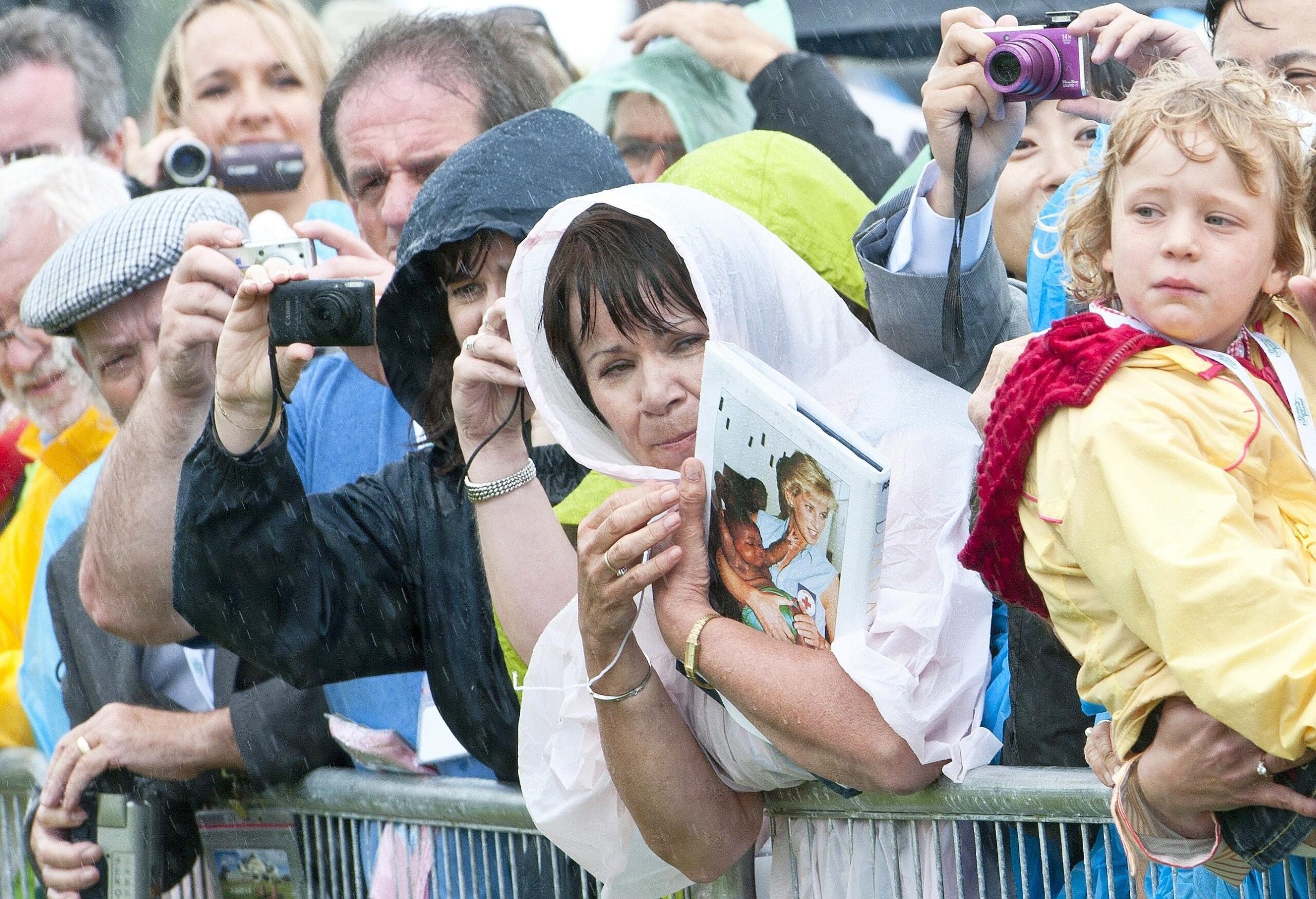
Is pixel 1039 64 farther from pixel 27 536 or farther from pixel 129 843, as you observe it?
pixel 27 536

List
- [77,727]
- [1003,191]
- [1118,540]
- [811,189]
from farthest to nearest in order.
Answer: [77,727] → [1003,191] → [811,189] → [1118,540]

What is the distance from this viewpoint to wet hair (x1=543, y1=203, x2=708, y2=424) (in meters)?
2.72

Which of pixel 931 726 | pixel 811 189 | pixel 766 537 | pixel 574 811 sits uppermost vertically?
pixel 811 189

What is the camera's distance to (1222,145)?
205 cm

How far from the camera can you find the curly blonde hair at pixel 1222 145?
205cm

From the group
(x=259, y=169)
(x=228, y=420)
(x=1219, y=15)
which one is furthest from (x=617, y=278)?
(x=259, y=169)

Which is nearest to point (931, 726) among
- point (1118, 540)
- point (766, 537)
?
point (766, 537)

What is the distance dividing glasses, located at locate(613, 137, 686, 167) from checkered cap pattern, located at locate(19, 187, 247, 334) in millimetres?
1234

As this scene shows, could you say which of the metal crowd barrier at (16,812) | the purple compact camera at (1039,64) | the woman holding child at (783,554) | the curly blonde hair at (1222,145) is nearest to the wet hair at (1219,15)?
the purple compact camera at (1039,64)

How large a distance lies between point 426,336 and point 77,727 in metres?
1.24

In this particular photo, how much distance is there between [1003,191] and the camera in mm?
3453

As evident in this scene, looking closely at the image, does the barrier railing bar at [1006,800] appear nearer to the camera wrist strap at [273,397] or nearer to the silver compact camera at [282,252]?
the camera wrist strap at [273,397]

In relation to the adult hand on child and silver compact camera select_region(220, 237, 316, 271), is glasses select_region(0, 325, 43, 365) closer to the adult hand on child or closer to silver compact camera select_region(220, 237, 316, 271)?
silver compact camera select_region(220, 237, 316, 271)

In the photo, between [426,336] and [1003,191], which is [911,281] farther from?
[426,336]
